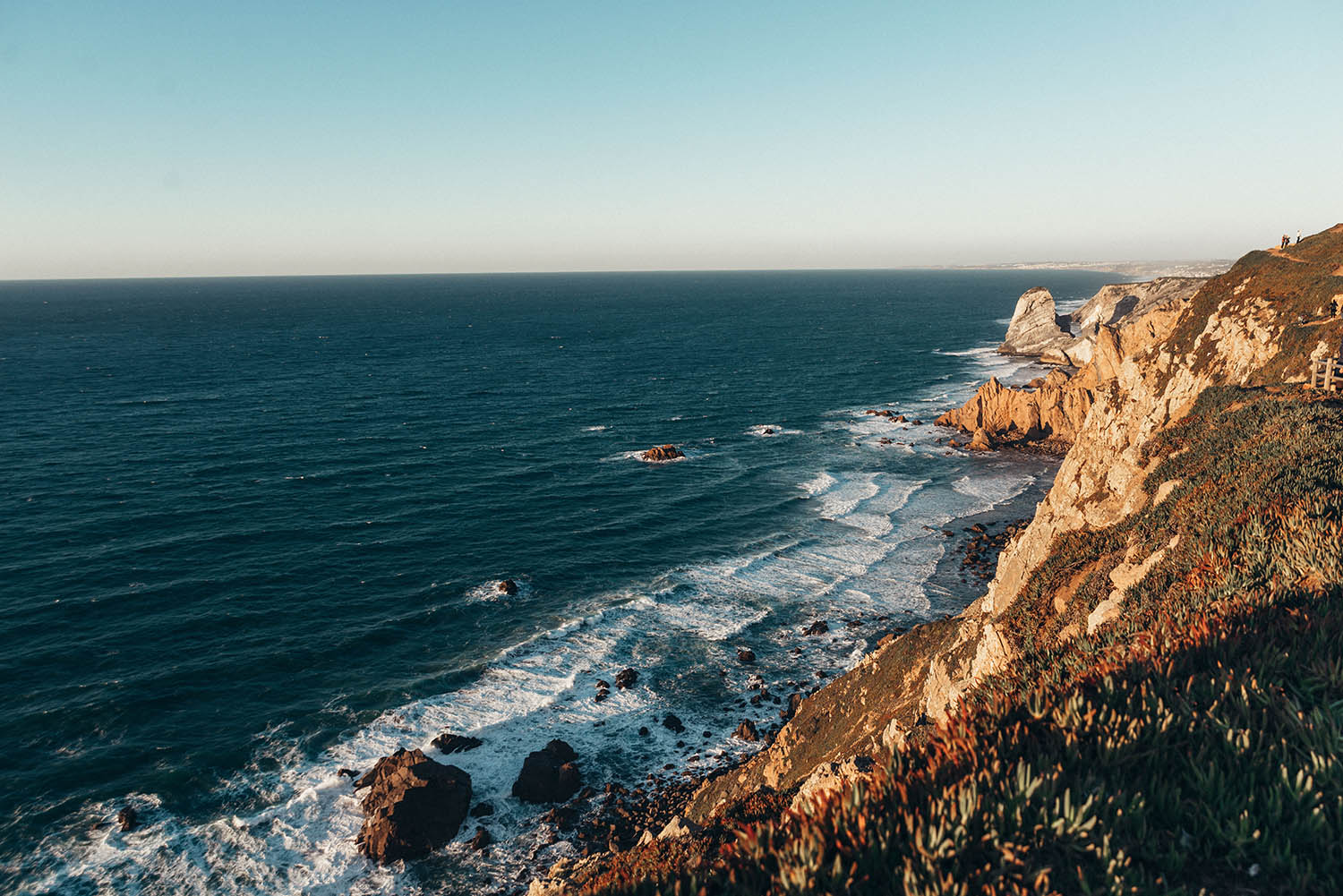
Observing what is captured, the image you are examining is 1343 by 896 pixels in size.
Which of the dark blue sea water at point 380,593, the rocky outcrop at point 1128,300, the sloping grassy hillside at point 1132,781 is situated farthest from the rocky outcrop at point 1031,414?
the sloping grassy hillside at point 1132,781

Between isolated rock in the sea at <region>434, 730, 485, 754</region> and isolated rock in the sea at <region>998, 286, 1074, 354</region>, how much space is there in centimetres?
13350

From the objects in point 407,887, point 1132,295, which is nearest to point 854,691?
point 407,887

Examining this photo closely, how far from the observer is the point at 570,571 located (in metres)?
49.1

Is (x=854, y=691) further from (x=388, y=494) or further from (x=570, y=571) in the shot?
(x=388, y=494)

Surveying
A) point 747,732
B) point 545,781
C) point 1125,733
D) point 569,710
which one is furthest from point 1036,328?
point 1125,733

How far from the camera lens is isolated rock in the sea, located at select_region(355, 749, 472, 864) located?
26.9 meters

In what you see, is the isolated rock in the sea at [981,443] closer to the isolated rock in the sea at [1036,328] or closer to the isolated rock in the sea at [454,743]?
the isolated rock in the sea at [454,743]

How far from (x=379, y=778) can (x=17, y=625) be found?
28779 millimetres

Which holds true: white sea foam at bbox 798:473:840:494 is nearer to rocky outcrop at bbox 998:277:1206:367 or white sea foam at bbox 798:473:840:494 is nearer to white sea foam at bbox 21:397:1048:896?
white sea foam at bbox 21:397:1048:896

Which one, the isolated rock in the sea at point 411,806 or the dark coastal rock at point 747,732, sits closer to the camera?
the isolated rock in the sea at point 411,806

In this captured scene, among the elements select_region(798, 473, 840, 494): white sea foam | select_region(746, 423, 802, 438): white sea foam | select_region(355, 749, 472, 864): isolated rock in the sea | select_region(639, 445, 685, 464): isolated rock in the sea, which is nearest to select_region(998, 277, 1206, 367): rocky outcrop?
select_region(746, 423, 802, 438): white sea foam

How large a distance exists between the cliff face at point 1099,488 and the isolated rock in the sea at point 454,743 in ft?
38.2

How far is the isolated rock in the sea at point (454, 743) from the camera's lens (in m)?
32.2

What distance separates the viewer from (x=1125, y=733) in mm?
8938
